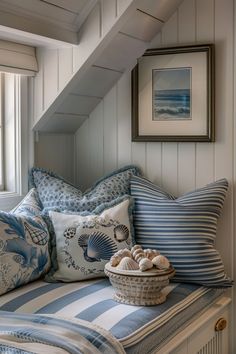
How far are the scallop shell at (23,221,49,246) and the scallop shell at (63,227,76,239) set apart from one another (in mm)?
79

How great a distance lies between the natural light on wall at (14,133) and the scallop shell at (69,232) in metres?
0.43

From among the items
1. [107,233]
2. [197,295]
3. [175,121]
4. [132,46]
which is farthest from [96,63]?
[197,295]

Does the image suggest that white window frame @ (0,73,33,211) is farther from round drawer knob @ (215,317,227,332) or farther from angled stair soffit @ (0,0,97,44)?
round drawer knob @ (215,317,227,332)

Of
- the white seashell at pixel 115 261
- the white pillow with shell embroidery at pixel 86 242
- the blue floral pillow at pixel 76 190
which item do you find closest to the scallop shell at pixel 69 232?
the white pillow with shell embroidery at pixel 86 242

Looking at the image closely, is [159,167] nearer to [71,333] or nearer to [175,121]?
[175,121]

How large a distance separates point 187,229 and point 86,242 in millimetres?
440

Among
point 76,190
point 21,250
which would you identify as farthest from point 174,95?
point 21,250

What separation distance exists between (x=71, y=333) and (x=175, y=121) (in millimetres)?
1287

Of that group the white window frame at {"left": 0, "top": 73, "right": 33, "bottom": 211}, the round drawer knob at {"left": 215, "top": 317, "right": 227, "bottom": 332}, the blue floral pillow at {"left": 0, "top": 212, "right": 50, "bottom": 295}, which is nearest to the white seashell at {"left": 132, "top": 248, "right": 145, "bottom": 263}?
the blue floral pillow at {"left": 0, "top": 212, "right": 50, "bottom": 295}

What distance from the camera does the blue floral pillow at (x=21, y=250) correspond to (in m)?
2.05

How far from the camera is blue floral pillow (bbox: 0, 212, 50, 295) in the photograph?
2053 millimetres

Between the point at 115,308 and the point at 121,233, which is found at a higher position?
the point at 121,233

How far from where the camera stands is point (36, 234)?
2232 millimetres

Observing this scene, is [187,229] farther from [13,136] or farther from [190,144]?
[13,136]
